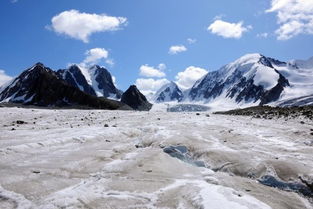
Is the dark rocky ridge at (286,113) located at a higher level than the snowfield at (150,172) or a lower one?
higher

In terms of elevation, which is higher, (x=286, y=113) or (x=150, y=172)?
(x=286, y=113)

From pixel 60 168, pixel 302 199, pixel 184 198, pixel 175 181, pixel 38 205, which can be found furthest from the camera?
pixel 60 168

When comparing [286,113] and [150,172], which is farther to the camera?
[286,113]

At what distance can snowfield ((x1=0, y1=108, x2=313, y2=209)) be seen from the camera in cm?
973

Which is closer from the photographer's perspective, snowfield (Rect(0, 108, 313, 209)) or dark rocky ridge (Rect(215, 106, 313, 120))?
snowfield (Rect(0, 108, 313, 209))

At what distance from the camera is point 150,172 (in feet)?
42.0

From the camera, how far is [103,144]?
1827 cm

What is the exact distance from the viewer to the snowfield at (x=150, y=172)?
383 inches

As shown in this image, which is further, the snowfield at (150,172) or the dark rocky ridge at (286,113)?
the dark rocky ridge at (286,113)

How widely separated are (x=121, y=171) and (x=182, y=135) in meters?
8.67

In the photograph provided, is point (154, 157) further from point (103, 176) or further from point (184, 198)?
point (184, 198)

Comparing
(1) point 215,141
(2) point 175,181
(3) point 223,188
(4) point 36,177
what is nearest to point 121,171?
(2) point 175,181

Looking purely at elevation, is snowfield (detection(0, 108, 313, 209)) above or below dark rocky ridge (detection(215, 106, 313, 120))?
below

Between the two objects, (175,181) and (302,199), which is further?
(175,181)
